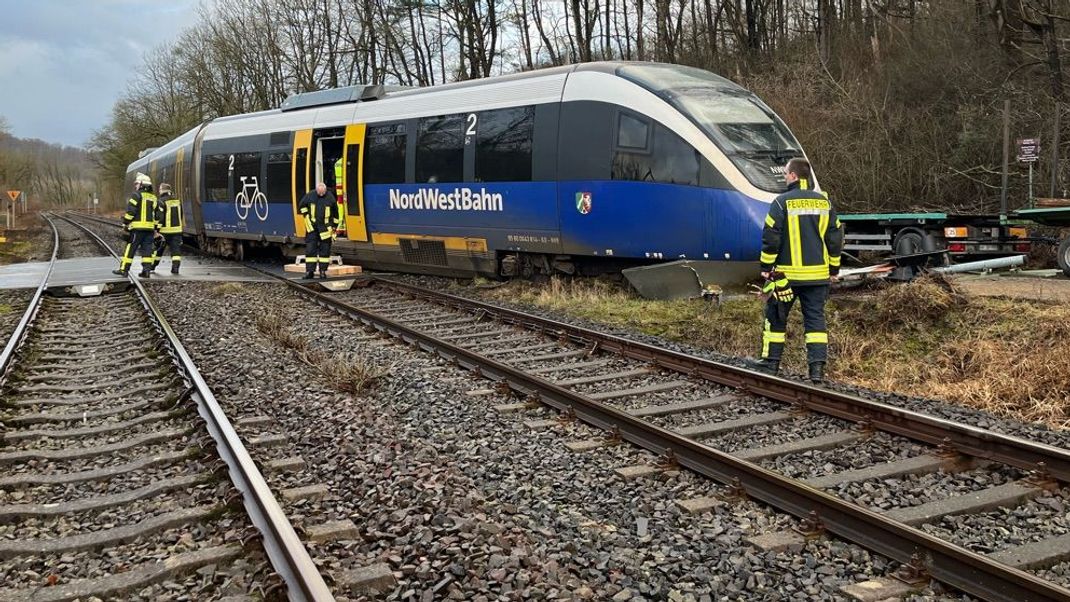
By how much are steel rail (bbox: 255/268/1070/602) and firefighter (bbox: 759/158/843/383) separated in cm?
230

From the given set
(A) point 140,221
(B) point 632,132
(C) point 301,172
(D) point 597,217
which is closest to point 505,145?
(D) point 597,217

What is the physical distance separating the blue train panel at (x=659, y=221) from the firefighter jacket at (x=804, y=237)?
112 inches

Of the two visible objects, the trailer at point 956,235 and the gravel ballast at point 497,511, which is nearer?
the gravel ballast at point 497,511

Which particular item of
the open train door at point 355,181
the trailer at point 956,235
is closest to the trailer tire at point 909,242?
the trailer at point 956,235

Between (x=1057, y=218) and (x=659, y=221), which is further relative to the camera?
(x=1057, y=218)

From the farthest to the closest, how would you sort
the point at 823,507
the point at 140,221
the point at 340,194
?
the point at 340,194 < the point at 140,221 < the point at 823,507

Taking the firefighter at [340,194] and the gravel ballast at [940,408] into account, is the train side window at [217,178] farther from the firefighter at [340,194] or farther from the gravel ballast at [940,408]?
the gravel ballast at [940,408]

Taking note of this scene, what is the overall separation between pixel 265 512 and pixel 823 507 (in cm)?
267

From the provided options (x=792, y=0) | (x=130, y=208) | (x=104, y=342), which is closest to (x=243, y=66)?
(x=792, y=0)

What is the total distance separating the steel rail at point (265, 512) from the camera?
3.22 meters

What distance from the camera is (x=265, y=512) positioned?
12.7 feet

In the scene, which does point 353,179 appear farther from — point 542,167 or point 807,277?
point 807,277

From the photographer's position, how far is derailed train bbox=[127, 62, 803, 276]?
1038 cm

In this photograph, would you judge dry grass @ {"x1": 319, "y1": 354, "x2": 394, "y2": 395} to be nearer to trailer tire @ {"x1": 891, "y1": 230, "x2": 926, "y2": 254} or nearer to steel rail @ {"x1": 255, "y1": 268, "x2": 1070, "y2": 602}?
steel rail @ {"x1": 255, "y1": 268, "x2": 1070, "y2": 602}
